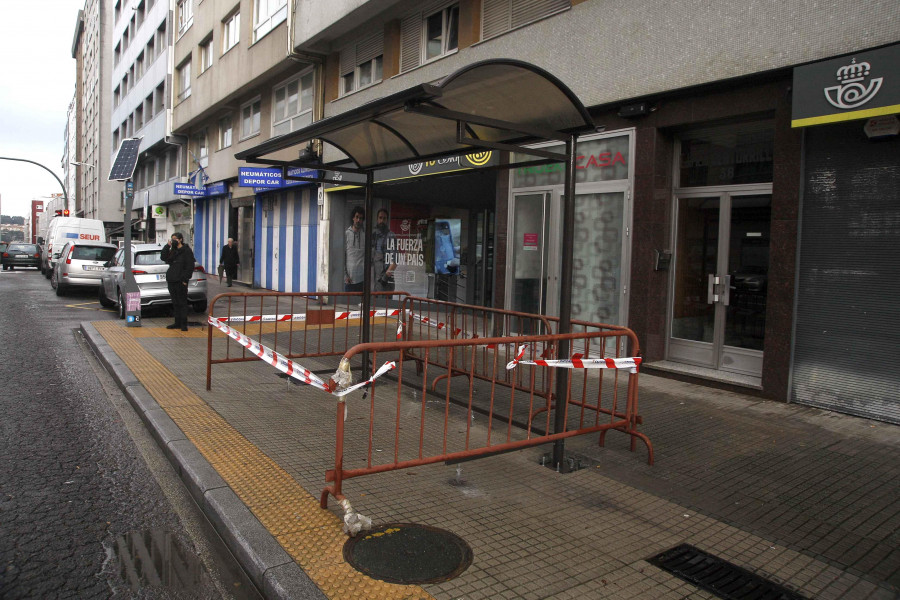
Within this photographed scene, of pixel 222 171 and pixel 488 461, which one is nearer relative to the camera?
pixel 488 461

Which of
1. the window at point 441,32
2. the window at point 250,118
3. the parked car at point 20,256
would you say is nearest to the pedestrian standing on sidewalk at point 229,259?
the window at point 250,118

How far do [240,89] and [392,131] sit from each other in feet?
56.0

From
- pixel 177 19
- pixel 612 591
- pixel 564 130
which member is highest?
pixel 177 19

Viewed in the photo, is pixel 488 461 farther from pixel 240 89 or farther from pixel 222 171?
pixel 222 171

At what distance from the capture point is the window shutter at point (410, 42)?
532 inches

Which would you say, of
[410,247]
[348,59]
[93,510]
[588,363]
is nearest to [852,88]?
[588,363]

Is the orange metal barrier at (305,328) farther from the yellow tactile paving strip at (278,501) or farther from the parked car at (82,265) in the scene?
the parked car at (82,265)

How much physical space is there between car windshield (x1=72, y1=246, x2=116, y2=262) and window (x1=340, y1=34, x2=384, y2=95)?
29.6ft

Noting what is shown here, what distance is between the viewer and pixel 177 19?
99.3 feet

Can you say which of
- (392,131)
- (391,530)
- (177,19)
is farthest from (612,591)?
(177,19)

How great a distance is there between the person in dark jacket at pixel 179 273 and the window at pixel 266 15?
30.8ft

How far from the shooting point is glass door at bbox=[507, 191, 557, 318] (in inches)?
408

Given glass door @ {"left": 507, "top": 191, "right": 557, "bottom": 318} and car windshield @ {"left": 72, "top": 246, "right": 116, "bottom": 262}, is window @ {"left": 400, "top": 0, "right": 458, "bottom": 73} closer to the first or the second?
glass door @ {"left": 507, "top": 191, "right": 557, "bottom": 318}

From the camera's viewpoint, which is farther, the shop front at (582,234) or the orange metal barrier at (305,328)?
the shop front at (582,234)
